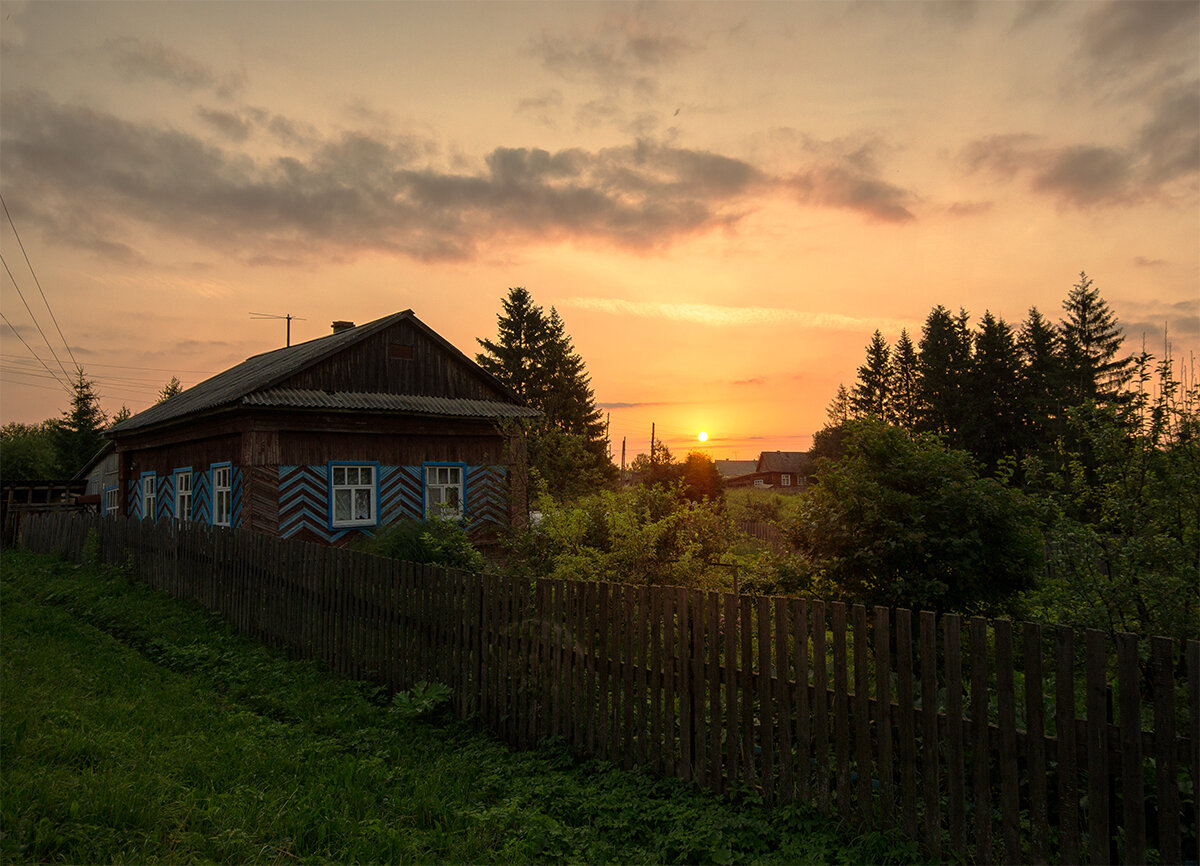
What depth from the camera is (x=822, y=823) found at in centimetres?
423

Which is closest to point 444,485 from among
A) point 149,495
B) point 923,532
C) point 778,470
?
point 149,495

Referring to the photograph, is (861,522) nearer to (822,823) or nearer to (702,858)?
(822,823)

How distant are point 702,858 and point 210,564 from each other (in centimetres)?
999

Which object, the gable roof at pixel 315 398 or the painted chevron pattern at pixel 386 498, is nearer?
the gable roof at pixel 315 398

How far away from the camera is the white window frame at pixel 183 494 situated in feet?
65.5

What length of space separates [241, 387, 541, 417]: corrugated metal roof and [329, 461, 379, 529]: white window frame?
154cm

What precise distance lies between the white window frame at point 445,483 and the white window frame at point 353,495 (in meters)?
1.42

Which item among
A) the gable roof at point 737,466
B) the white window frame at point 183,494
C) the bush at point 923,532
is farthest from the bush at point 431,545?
the gable roof at point 737,466

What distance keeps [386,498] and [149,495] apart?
10.2 m

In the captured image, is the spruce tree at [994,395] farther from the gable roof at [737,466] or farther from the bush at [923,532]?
the gable roof at [737,466]

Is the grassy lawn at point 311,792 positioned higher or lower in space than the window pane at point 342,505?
lower

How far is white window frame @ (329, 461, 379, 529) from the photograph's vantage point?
57.7 feet

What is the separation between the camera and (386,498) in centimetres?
1841

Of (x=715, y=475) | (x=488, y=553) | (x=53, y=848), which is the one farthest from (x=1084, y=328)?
(x=53, y=848)
